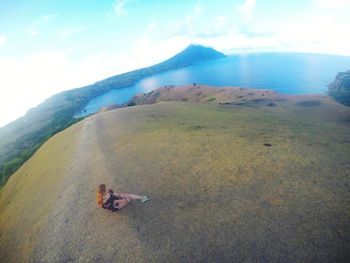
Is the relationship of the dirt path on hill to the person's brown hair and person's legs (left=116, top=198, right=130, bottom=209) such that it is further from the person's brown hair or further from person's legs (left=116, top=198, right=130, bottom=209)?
the person's brown hair

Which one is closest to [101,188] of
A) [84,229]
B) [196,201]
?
[84,229]

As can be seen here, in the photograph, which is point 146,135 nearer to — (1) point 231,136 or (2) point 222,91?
(1) point 231,136

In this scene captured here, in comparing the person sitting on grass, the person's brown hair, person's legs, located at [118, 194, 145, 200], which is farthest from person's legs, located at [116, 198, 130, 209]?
the person's brown hair

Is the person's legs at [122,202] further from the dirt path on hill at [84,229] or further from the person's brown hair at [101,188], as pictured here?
the person's brown hair at [101,188]

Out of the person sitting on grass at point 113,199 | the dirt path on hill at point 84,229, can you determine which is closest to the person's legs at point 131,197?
the person sitting on grass at point 113,199

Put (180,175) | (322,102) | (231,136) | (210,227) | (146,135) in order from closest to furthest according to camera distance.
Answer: (210,227) → (180,175) → (231,136) → (146,135) → (322,102)

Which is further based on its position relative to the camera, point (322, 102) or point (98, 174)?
point (322, 102)

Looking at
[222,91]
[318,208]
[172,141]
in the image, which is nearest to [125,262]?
[318,208]
